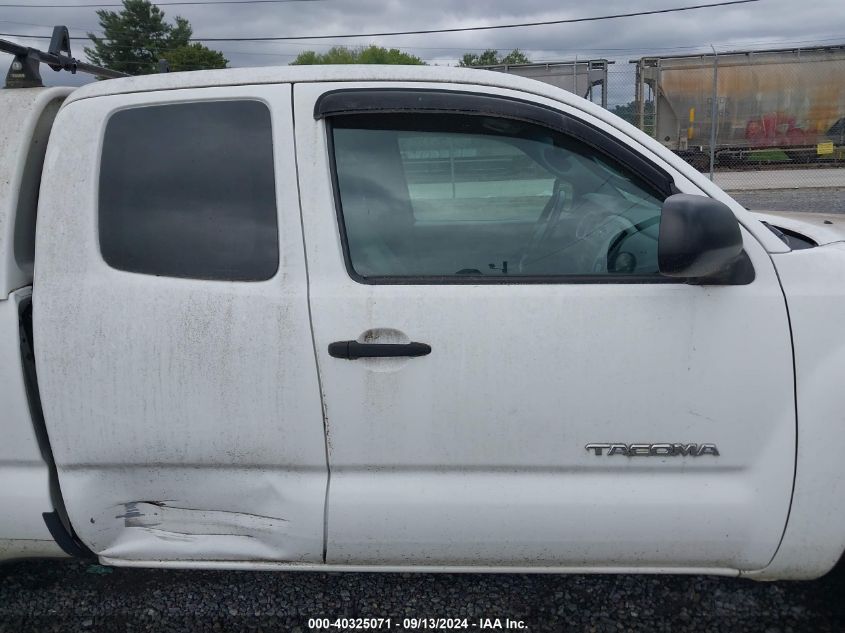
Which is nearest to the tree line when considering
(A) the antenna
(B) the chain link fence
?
(B) the chain link fence

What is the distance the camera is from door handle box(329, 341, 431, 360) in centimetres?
210

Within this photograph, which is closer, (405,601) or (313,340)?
(313,340)

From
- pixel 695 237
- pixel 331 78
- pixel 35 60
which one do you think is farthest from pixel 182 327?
pixel 695 237

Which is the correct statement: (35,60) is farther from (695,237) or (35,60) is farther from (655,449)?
(655,449)

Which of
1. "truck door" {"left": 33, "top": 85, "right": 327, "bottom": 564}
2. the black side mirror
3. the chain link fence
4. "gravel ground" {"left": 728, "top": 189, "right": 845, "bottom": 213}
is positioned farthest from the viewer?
the chain link fence

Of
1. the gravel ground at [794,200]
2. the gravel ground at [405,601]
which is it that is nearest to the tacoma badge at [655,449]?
the gravel ground at [405,601]

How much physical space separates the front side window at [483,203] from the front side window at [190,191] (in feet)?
0.83

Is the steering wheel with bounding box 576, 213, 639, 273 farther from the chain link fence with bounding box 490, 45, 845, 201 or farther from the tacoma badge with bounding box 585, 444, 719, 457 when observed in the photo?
the chain link fence with bounding box 490, 45, 845, 201

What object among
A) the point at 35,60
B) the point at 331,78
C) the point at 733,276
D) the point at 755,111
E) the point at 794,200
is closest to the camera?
the point at 733,276

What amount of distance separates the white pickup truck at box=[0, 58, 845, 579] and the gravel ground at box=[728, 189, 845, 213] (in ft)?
32.1

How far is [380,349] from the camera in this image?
82.7 inches

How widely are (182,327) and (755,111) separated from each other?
1833 cm

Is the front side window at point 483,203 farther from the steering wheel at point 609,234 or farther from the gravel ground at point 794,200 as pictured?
the gravel ground at point 794,200

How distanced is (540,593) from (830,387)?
4.25 ft
